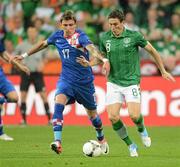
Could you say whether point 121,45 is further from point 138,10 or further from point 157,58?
point 138,10

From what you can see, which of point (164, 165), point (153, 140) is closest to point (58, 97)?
point (164, 165)

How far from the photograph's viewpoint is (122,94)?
1323cm

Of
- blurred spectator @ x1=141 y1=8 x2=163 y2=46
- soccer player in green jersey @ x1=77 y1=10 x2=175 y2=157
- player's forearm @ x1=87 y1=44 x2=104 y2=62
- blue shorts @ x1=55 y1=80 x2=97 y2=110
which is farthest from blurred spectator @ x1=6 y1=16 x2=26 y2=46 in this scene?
soccer player in green jersey @ x1=77 y1=10 x2=175 y2=157

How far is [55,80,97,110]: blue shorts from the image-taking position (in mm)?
13702

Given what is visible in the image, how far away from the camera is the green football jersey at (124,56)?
1320cm

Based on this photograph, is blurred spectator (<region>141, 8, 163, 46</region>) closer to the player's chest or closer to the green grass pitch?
the green grass pitch

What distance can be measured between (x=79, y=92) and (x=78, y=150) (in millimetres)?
1153

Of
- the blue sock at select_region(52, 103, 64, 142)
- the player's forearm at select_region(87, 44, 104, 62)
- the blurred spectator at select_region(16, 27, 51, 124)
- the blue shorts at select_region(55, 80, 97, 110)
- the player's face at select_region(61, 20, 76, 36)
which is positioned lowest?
the blurred spectator at select_region(16, 27, 51, 124)

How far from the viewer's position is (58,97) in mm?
13523

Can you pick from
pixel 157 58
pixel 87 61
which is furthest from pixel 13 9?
pixel 157 58

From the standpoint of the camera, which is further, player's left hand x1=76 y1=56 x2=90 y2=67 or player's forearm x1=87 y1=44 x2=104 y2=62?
player's left hand x1=76 y1=56 x2=90 y2=67

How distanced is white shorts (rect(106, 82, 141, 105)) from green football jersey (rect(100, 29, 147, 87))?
7 cm

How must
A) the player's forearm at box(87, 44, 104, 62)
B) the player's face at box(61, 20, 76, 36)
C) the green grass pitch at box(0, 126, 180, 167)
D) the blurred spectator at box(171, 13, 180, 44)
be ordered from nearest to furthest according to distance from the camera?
1. the green grass pitch at box(0, 126, 180, 167)
2. the player's forearm at box(87, 44, 104, 62)
3. the player's face at box(61, 20, 76, 36)
4. the blurred spectator at box(171, 13, 180, 44)

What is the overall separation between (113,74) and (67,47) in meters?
1.04
